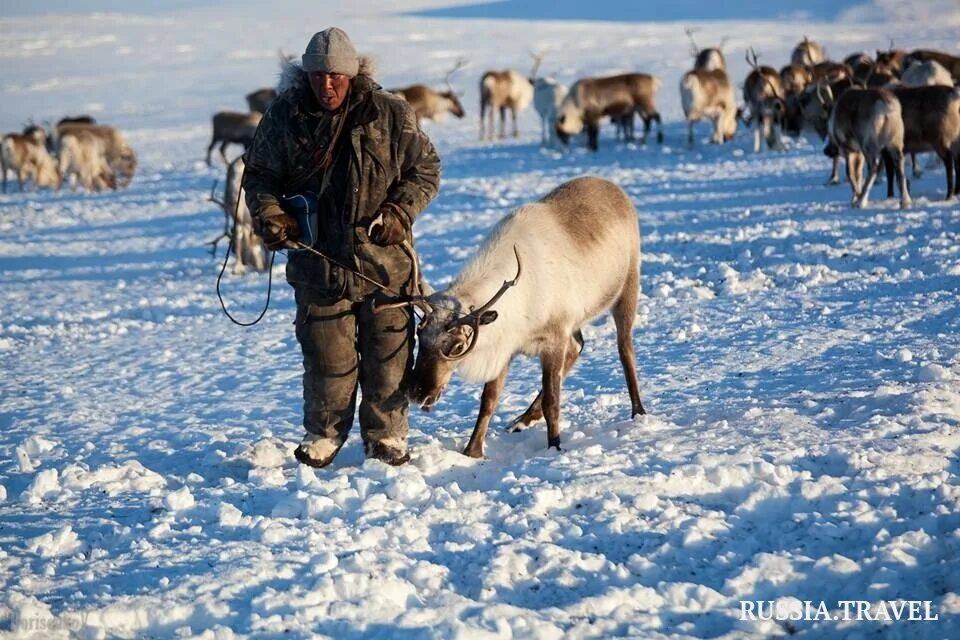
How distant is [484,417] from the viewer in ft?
16.5

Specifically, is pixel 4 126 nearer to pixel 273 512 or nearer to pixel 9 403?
pixel 9 403

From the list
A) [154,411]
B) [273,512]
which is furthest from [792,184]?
[273,512]

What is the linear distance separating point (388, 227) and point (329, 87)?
64 centimetres

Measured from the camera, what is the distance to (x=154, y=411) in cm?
651

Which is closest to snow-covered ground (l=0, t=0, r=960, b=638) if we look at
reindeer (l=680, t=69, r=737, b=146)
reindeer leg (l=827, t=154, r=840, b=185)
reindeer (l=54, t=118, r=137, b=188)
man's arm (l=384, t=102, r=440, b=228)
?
reindeer leg (l=827, t=154, r=840, b=185)

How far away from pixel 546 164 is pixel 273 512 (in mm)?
14611

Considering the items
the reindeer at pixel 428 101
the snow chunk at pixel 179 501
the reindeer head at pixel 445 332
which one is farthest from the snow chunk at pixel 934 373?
the reindeer at pixel 428 101

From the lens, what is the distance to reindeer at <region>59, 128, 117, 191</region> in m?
21.3

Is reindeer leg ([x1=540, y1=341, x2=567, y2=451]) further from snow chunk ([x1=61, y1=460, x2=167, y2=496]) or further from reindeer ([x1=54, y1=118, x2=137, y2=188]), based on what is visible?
reindeer ([x1=54, y1=118, x2=137, y2=188])

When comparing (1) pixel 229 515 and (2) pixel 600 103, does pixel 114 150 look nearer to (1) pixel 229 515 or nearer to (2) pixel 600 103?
(2) pixel 600 103

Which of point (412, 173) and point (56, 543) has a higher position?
point (412, 173)

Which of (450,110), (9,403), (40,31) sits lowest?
(9,403)
